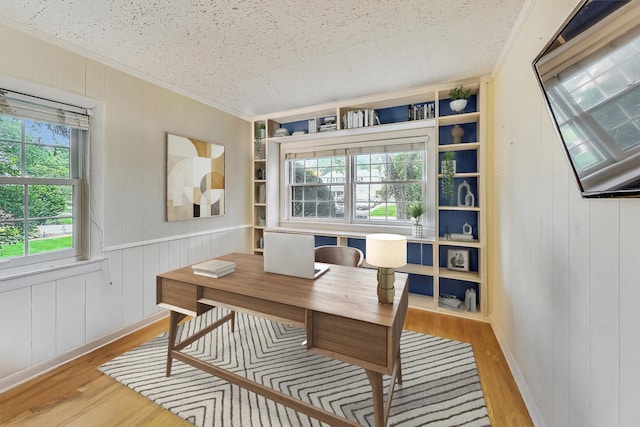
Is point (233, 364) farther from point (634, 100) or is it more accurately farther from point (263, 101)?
point (263, 101)

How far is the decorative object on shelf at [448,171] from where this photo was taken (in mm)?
2873

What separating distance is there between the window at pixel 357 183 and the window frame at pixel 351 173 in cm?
1

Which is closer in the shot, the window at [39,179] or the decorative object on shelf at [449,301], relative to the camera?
the window at [39,179]

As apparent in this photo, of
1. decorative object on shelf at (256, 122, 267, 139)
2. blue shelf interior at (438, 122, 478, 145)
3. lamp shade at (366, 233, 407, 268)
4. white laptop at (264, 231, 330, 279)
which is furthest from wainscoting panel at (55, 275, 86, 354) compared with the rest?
blue shelf interior at (438, 122, 478, 145)

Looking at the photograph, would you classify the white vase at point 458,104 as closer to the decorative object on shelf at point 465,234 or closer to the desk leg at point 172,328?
the decorative object on shelf at point 465,234

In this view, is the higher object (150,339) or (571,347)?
(571,347)

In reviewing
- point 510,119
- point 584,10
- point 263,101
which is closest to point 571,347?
point 584,10

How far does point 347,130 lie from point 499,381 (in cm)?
291

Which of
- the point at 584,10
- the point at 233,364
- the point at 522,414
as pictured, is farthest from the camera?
the point at 233,364

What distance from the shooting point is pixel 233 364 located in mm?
2057

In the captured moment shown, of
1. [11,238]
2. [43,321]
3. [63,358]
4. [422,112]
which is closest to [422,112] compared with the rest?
[422,112]

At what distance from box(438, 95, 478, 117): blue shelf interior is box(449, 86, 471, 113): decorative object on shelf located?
0.58ft

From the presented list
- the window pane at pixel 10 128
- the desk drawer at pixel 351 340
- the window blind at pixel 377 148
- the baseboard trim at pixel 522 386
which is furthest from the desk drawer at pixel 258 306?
the window blind at pixel 377 148

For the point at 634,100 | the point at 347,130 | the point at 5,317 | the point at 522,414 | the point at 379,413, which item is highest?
the point at 347,130
